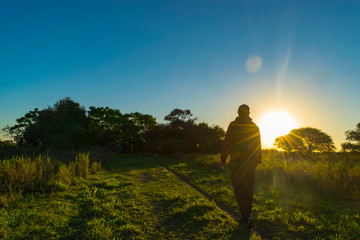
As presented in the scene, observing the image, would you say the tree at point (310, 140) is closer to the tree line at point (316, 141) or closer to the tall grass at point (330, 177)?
the tree line at point (316, 141)

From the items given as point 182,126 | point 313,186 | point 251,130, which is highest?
point 182,126

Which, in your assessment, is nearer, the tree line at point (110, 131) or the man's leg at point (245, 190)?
the man's leg at point (245, 190)

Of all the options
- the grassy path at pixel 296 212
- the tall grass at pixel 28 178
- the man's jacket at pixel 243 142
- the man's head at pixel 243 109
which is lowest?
the grassy path at pixel 296 212

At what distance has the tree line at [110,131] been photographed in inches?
1125

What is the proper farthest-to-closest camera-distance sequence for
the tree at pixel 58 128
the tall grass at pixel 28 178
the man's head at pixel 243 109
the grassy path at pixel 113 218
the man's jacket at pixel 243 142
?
the tree at pixel 58 128 < the tall grass at pixel 28 178 < the man's head at pixel 243 109 < the man's jacket at pixel 243 142 < the grassy path at pixel 113 218

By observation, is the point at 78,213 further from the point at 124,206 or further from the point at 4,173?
the point at 4,173

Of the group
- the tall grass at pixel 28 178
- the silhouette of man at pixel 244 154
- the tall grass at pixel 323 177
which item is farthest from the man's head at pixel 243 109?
the tall grass at pixel 28 178

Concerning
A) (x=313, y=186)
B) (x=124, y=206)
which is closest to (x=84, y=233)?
(x=124, y=206)

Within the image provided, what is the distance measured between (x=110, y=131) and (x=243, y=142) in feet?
138

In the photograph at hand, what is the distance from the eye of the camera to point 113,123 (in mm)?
44750

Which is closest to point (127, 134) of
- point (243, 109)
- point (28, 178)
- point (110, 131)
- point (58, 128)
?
point (110, 131)

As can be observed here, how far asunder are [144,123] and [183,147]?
17.4 meters

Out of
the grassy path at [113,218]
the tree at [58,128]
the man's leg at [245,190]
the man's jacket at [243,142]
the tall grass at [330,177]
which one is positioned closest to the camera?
the grassy path at [113,218]

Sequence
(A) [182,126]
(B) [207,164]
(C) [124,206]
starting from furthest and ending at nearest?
1. (A) [182,126]
2. (B) [207,164]
3. (C) [124,206]
